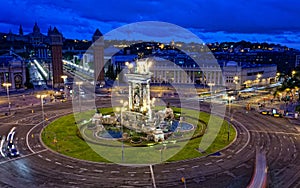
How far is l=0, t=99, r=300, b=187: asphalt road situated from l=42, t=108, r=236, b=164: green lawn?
1981 millimetres

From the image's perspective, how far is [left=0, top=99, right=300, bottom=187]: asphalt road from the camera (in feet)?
122

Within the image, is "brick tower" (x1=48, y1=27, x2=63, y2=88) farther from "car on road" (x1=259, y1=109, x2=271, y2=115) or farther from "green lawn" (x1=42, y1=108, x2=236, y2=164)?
"car on road" (x1=259, y1=109, x2=271, y2=115)

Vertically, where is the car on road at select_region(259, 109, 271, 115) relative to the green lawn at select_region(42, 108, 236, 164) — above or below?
above

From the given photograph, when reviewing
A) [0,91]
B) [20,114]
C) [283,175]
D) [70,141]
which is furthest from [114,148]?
[0,91]

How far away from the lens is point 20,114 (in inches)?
2982

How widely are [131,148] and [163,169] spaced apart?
10468 millimetres

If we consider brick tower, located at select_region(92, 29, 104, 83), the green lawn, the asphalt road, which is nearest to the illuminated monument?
the green lawn

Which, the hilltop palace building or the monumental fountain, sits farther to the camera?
the hilltop palace building

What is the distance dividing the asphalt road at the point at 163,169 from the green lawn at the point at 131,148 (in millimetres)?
1981

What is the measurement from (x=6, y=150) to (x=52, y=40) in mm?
87138

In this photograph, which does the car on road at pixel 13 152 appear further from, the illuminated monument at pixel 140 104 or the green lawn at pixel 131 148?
the illuminated monument at pixel 140 104

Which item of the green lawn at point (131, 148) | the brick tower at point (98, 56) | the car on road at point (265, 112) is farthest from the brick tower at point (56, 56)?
the car on road at point (265, 112)

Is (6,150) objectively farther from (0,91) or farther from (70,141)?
(0,91)

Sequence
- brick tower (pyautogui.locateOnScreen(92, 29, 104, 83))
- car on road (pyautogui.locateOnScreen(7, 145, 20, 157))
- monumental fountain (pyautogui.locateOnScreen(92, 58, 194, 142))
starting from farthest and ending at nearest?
brick tower (pyautogui.locateOnScreen(92, 29, 104, 83)) < monumental fountain (pyautogui.locateOnScreen(92, 58, 194, 142)) < car on road (pyautogui.locateOnScreen(7, 145, 20, 157))
